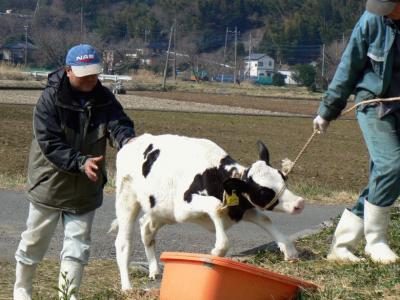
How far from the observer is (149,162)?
23.9ft

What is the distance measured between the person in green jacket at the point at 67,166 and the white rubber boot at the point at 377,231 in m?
1.93

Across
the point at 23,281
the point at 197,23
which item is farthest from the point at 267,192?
the point at 197,23

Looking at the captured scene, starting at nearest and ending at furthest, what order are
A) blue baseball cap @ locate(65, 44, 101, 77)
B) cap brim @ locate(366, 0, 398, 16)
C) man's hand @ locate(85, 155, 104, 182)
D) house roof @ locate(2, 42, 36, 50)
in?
cap brim @ locate(366, 0, 398, 16) < man's hand @ locate(85, 155, 104, 182) < blue baseball cap @ locate(65, 44, 101, 77) < house roof @ locate(2, 42, 36, 50)

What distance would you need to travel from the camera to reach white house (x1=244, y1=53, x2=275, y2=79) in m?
136

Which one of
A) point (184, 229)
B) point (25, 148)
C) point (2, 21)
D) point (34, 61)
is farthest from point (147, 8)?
point (184, 229)

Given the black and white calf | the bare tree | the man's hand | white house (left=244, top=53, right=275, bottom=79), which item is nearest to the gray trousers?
the man's hand

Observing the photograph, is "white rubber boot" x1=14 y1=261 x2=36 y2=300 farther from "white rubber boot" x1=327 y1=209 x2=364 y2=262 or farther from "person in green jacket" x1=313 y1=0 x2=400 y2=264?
"person in green jacket" x1=313 y1=0 x2=400 y2=264

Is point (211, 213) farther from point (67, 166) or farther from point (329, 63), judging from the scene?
point (329, 63)

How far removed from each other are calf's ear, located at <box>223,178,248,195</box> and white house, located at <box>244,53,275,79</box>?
418ft

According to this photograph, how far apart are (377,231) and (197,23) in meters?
154

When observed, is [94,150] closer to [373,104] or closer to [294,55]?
[373,104]

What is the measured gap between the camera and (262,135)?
3030cm

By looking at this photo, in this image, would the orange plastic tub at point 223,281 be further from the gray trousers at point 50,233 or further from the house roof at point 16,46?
the house roof at point 16,46

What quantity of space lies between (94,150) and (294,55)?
140 meters
